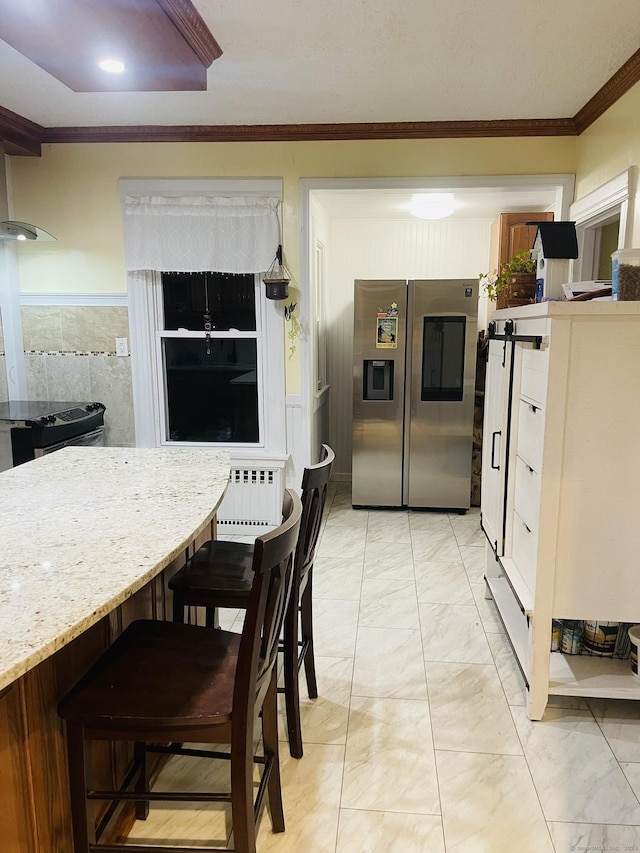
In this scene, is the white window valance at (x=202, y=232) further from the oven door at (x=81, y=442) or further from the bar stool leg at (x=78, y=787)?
the bar stool leg at (x=78, y=787)

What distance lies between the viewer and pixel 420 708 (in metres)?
2.19

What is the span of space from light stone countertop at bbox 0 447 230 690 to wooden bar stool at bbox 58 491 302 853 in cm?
26

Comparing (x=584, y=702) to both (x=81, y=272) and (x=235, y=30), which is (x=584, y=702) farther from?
(x=81, y=272)

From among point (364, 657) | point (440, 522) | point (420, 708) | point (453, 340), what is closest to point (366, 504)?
point (440, 522)

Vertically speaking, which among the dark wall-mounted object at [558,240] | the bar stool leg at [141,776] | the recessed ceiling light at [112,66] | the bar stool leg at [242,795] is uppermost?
the recessed ceiling light at [112,66]

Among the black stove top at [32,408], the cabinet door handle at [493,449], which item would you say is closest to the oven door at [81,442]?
the black stove top at [32,408]

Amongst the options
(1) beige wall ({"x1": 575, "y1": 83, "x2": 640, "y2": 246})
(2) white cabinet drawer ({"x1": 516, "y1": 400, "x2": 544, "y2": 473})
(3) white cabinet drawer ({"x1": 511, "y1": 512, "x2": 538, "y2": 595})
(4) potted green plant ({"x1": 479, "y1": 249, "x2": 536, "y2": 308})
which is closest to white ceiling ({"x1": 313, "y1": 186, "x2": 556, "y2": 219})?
(1) beige wall ({"x1": 575, "y1": 83, "x2": 640, "y2": 246})

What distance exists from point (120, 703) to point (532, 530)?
1512 mm

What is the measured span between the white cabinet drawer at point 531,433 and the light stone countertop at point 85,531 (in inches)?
44.0

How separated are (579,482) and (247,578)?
3.85 ft

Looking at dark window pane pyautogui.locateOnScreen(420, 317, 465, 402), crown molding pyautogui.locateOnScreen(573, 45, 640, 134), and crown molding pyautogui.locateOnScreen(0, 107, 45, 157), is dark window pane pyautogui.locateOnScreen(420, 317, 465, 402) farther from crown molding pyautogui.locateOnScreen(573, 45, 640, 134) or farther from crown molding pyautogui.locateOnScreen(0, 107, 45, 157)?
crown molding pyautogui.locateOnScreen(0, 107, 45, 157)

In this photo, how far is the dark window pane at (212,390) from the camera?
3.93m

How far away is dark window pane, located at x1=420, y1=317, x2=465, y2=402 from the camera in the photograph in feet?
14.0

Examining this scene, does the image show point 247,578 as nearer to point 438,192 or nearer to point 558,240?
point 558,240
